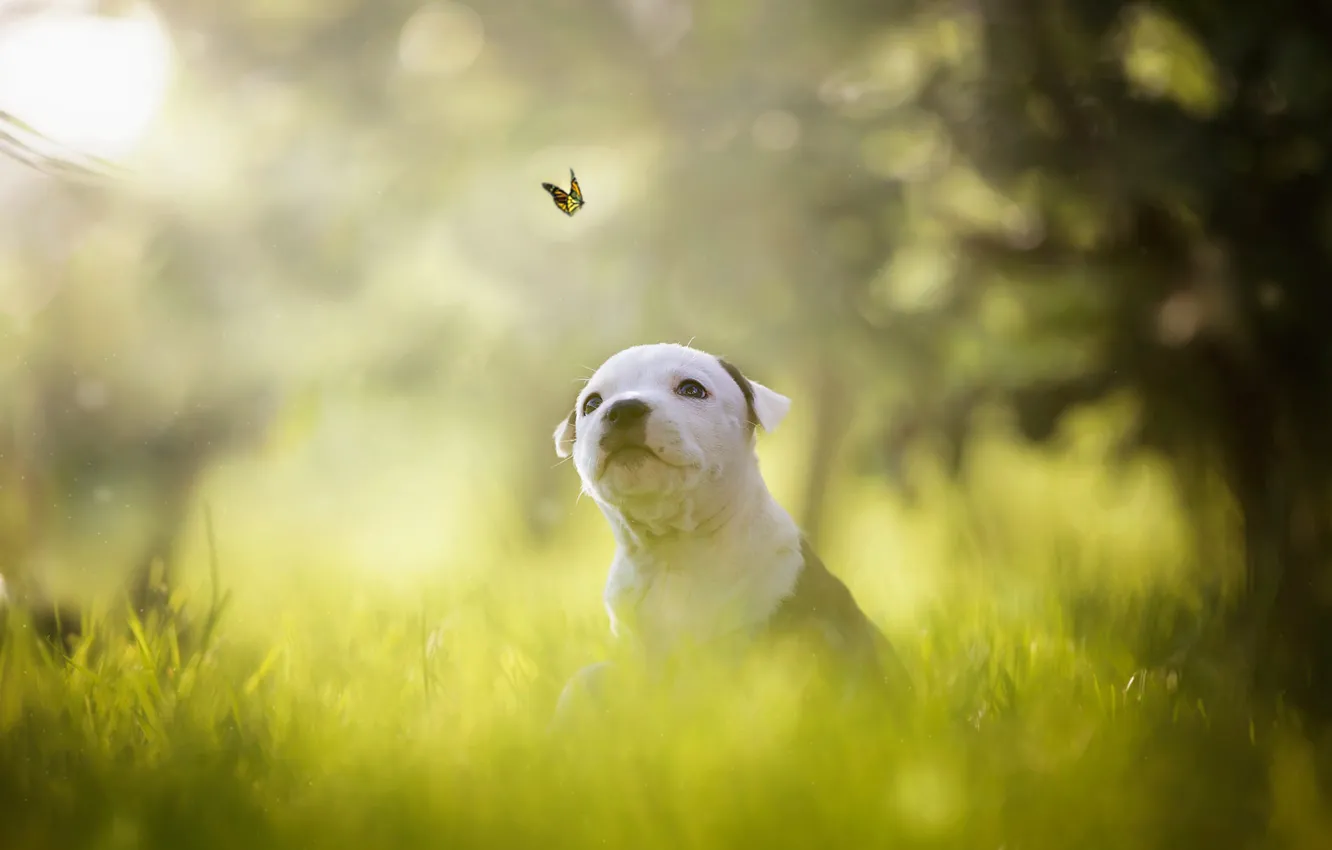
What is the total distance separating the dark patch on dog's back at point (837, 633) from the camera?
7.66ft

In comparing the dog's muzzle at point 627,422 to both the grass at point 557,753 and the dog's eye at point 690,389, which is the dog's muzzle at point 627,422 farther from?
the grass at point 557,753

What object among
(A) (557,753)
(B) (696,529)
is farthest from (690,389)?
(A) (557,753)

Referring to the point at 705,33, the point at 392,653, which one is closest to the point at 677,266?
the point at 705,33

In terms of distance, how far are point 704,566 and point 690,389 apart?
0.46 meters

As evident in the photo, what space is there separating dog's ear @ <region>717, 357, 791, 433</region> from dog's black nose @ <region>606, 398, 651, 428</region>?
0.43m

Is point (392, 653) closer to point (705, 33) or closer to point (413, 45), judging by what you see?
point (413, 45)

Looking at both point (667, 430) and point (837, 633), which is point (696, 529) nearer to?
point (667, 430)

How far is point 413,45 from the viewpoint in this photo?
336cm

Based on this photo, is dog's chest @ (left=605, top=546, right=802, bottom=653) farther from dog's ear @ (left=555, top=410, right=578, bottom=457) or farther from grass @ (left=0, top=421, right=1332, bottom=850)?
dog's ear @ (left=555, top=410, right=578, bottom=457)

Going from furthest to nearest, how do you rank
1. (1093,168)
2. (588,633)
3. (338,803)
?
(1093,168)
(588,633)
(338,803)

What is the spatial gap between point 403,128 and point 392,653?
5.78 ft

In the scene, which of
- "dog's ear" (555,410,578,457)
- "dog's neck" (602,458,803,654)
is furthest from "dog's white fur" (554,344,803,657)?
"dog's ear" (555,410,578,457)

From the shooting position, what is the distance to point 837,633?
2408 mm

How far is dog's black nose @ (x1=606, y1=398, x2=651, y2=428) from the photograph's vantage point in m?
2.41
